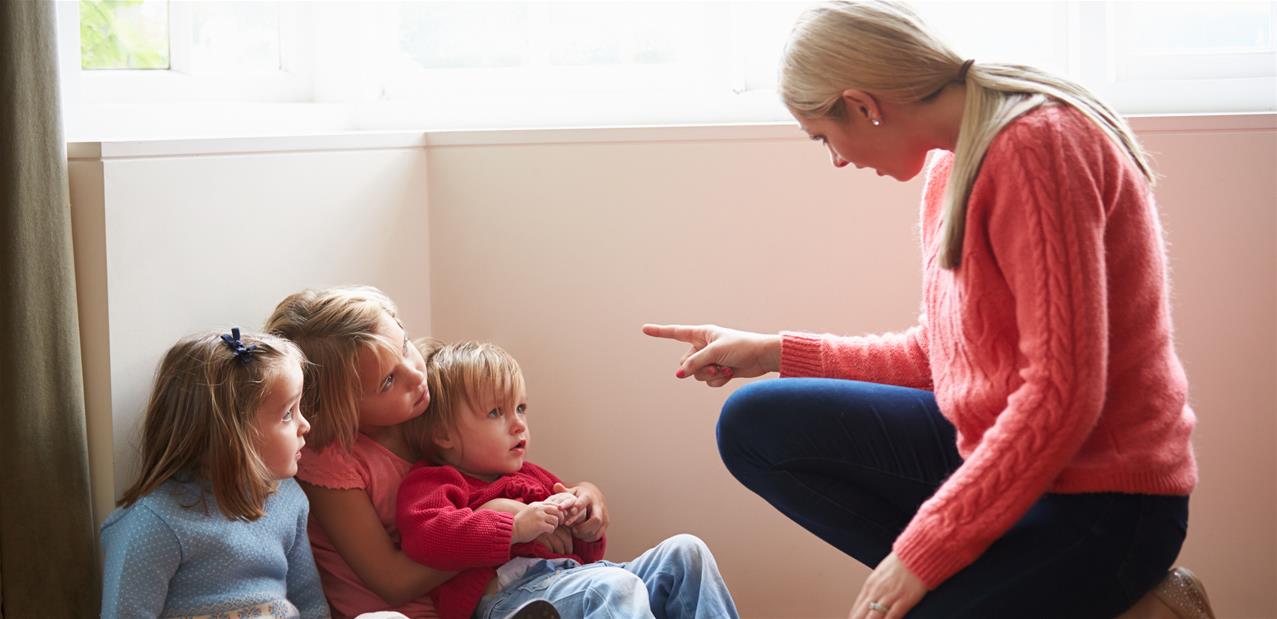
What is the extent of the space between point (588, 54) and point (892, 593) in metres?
1.37

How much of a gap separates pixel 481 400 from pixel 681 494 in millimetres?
513

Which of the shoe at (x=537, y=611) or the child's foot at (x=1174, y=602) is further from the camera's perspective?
the shoe at (x=537, y=611)

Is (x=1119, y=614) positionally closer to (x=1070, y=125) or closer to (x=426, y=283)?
(x=1070, y=125)

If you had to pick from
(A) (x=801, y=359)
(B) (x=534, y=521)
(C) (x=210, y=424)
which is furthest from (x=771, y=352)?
(C) (x=210, y=424)

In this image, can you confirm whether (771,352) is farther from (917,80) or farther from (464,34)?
(464,34)

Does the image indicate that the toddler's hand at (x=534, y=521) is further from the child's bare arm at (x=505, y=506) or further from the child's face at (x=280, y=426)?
the child's face at (x=280, y=426)

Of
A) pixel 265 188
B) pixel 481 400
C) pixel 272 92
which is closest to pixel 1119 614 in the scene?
pixel 481 400

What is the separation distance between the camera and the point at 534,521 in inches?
64.9

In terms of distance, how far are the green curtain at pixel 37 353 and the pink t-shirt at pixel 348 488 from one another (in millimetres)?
299

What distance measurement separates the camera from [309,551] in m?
1.58

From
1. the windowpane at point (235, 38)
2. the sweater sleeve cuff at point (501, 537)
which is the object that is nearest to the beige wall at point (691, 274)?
the windowpane at point (235, 38)

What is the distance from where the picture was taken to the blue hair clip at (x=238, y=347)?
4.80 feet

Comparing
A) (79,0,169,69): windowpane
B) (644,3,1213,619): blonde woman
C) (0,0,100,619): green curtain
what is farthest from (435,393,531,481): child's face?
(79,0,169,69): windowpane

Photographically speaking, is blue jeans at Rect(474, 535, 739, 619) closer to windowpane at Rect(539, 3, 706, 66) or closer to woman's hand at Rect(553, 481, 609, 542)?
woman's hand at Rect(553, 481, 609, 542)
